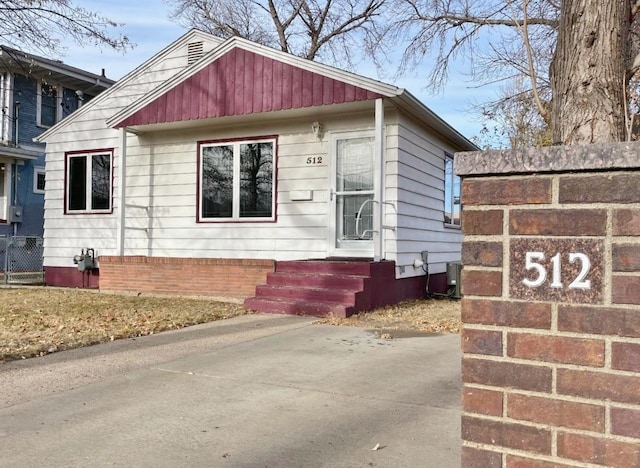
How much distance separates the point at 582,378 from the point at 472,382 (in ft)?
1.07

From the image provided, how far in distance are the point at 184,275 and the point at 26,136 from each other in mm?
11575

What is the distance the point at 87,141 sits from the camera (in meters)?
13.1

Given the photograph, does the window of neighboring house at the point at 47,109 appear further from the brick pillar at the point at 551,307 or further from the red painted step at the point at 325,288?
the brick pillar at the point at 551,307

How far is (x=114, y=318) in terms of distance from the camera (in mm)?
8016

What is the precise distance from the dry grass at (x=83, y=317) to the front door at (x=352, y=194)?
Result: 2.22 metres

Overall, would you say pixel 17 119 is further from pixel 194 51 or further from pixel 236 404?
pixel 236 404

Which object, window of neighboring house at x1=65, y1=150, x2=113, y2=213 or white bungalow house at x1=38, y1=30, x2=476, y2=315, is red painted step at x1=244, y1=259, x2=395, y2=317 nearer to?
white bungalow house at x1=38, y1=30, x2=476, y2=315

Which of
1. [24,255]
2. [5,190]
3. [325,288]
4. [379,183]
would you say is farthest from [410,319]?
[5,190]

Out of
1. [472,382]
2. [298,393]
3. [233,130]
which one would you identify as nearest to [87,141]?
[233,130]

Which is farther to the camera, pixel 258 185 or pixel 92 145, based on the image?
pixel 92 145

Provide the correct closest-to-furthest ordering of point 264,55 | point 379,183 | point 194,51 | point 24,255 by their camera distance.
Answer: point 379,183
point 264,55
point 194,51
point 24,255

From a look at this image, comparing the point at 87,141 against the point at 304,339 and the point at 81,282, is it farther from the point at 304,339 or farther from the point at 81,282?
the point at 304,339

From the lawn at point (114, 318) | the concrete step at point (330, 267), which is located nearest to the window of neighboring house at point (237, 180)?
the concrete step at point (330, 267)

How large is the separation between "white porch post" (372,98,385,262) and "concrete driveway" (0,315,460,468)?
3.09 meters
